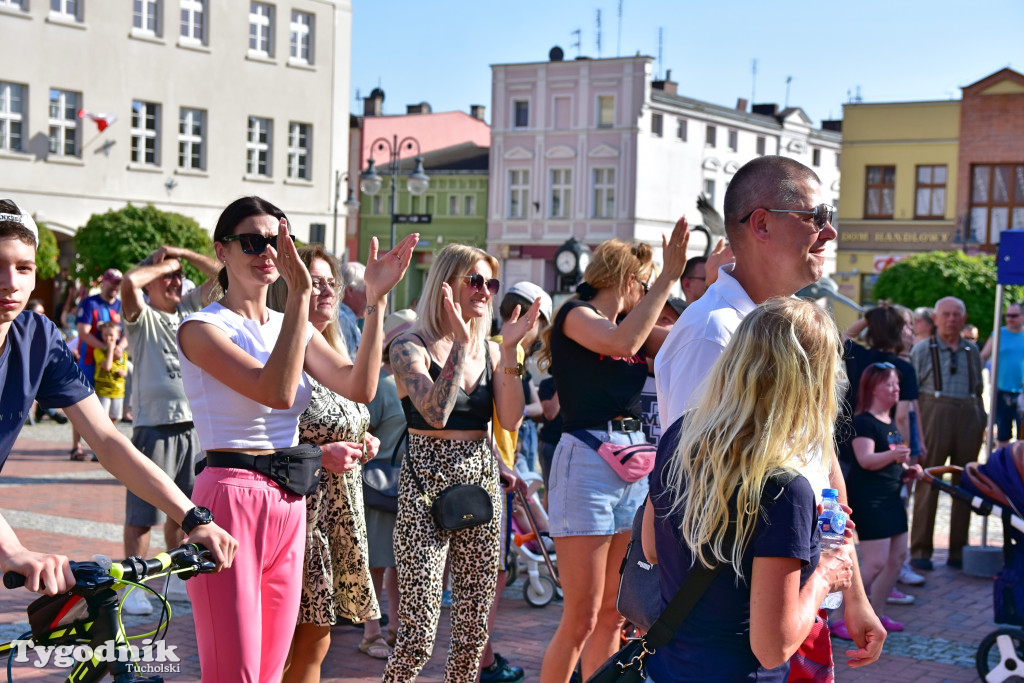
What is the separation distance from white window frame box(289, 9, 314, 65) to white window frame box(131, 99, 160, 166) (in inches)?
Answer: 212

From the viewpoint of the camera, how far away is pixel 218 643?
343 centimetres

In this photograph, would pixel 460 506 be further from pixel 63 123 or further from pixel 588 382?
pixel 63 123

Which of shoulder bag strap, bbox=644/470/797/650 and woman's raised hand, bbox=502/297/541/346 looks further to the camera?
woman's raised hand, bbox=502/297/541/346

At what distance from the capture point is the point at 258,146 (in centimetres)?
3788

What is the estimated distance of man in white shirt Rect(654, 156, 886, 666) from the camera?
3061 mm

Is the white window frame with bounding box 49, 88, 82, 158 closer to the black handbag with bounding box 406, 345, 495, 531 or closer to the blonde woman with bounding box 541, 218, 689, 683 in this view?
the blonde woman with bounding box 541, 218, 689, 683

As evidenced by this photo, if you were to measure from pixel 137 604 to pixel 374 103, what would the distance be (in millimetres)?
60570

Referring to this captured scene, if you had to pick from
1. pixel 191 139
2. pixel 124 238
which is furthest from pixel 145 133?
pixel 124 238

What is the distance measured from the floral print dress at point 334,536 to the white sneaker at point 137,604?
2.31 meters

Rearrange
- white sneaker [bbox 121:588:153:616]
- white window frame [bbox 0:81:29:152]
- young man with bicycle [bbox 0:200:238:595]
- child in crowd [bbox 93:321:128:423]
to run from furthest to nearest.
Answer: white window frame [bbox 0:81:29:152] → child in crowd [bbox 93:321:128:423] → white sneaker [bbox 121:588:153:616] → young man with bicycle [bbox 0:200:238:595]

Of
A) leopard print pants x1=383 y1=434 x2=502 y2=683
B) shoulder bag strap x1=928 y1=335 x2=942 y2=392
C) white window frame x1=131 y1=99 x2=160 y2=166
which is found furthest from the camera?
white window frame x1=131 y1=99 x2=160 y2=166

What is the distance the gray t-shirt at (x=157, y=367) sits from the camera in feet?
22.7

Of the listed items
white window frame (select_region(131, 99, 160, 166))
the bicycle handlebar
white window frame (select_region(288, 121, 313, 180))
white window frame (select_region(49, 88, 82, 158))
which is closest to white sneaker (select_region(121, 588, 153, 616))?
the bicycle handlebar

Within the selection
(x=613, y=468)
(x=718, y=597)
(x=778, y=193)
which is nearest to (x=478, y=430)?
(x=613, y=468)
